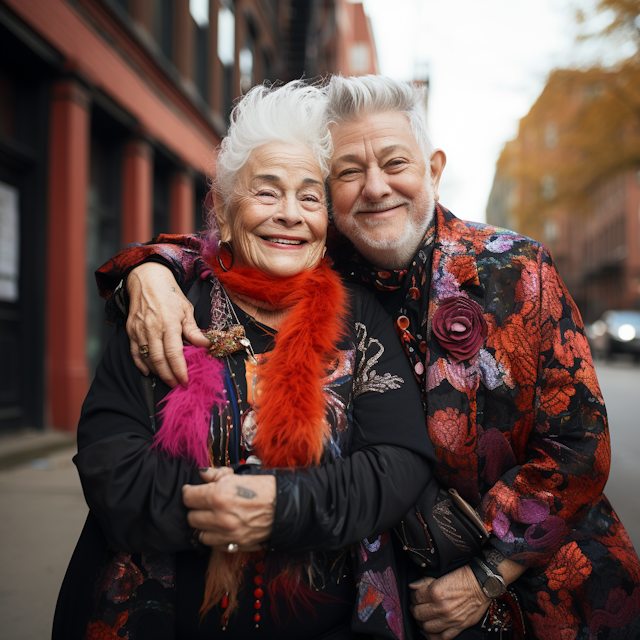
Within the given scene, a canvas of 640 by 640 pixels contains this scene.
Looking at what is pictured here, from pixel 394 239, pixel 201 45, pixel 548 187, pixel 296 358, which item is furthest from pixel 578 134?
pixel 296 358

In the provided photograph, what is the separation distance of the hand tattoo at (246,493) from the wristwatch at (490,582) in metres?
0.81

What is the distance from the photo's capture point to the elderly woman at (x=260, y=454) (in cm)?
138

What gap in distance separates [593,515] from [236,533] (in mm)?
1169

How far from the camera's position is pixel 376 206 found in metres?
2.04

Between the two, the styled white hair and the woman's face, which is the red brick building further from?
the woman's face

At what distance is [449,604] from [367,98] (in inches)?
67.4

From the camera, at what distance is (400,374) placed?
5.36ft

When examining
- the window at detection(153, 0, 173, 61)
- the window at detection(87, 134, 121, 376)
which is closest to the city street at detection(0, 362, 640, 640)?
the window at detection(87, 134, 121, 376)

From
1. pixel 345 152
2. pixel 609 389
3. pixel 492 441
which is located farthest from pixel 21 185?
pixel 609 389

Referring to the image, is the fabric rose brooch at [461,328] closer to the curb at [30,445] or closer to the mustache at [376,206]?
the mustache at [376,206]

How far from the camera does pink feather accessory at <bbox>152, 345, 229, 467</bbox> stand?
147cm

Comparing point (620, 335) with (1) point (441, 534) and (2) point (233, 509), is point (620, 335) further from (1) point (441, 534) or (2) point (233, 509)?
(2) point (233, 509)

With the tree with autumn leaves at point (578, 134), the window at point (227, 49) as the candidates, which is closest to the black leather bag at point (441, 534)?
the window at point (227, 49)

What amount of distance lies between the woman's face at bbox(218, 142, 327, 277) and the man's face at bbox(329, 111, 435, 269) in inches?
12.0
